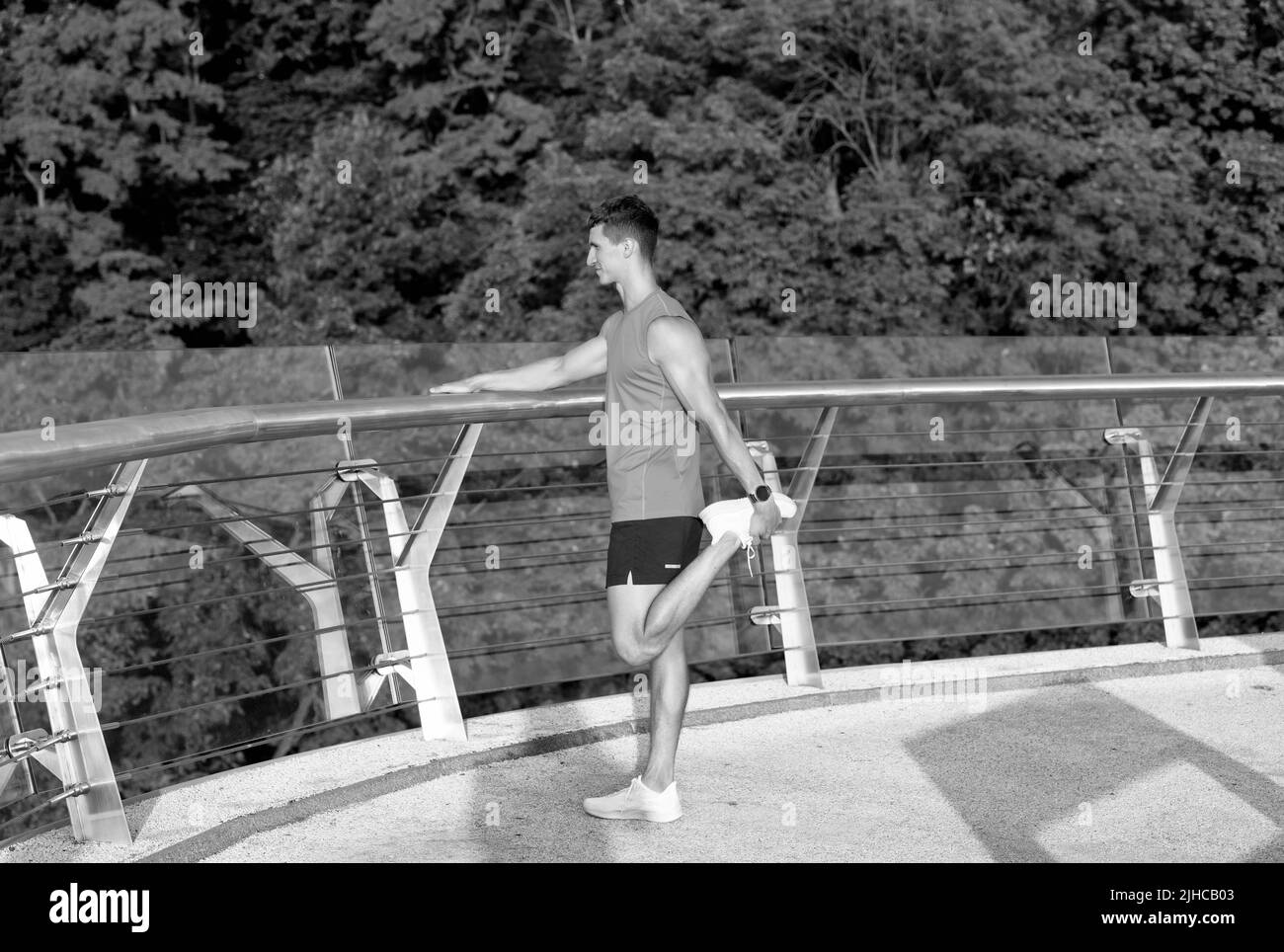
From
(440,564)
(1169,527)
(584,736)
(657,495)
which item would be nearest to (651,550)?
(657,495)

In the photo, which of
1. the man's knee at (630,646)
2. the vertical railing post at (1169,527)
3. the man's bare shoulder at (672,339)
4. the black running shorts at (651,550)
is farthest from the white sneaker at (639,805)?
the vertical railing post at (1169,527)

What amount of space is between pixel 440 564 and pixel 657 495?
130cm

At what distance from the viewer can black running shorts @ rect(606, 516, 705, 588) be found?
3898 mm

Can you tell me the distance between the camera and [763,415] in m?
5.79

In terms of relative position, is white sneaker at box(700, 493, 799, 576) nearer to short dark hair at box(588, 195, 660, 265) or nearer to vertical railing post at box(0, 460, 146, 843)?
short dark hair at box(588, 195, 660, 265)

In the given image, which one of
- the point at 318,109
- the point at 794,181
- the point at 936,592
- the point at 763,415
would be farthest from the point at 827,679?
the point at 318,109

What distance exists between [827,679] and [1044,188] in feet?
43.7

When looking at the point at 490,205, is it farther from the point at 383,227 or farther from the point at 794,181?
the point at 794,181

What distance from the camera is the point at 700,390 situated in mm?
3777

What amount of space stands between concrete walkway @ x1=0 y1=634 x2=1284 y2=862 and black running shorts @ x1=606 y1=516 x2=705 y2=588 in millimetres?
582

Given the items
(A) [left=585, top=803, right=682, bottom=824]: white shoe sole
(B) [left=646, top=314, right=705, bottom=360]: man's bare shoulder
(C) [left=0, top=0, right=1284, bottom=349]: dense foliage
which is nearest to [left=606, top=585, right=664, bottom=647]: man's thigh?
(A) [left=585, top=803, right=682, bottom=824]: white shoe sole

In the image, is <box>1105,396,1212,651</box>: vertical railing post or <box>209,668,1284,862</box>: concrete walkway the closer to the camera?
<box>209,668,1284,862</box>: concrete walkway

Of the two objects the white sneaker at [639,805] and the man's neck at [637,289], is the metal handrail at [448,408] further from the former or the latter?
the white sneaker at [639,805]

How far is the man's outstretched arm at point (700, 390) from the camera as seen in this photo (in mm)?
3771
